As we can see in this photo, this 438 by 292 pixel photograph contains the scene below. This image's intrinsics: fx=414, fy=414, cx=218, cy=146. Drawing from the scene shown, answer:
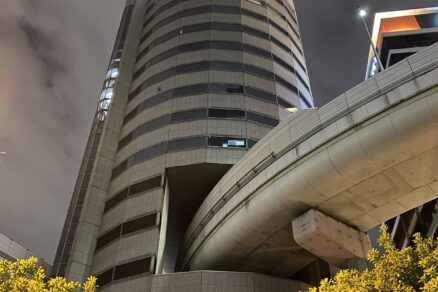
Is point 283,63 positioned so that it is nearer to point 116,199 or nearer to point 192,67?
point 192,67

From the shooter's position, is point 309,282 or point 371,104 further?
point 309,282

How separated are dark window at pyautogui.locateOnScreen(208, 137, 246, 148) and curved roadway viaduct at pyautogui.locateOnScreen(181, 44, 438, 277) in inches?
314

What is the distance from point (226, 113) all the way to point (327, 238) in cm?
1909

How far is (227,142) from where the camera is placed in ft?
115

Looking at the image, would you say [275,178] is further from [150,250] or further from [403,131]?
[150,250]

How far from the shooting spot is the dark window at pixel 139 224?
1205 inches

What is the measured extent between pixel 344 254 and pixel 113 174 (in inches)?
930

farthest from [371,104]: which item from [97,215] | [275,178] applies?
[97,215]

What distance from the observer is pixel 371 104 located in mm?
18234

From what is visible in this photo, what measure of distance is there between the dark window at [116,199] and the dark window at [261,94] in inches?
580

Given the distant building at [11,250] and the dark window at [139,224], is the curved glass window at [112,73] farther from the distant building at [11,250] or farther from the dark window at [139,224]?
the distant building at [11,250]

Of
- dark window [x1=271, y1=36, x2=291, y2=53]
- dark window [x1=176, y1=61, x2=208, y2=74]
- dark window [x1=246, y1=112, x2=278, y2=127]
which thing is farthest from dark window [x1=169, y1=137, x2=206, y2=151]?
dark window [x1=271, y1=36, x2=291, y2=53]

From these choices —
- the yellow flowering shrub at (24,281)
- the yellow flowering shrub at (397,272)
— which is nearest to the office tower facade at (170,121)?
the yellow flowering shrub at (24,281)

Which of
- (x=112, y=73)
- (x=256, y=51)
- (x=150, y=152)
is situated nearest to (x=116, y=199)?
(x=150, y=152)
